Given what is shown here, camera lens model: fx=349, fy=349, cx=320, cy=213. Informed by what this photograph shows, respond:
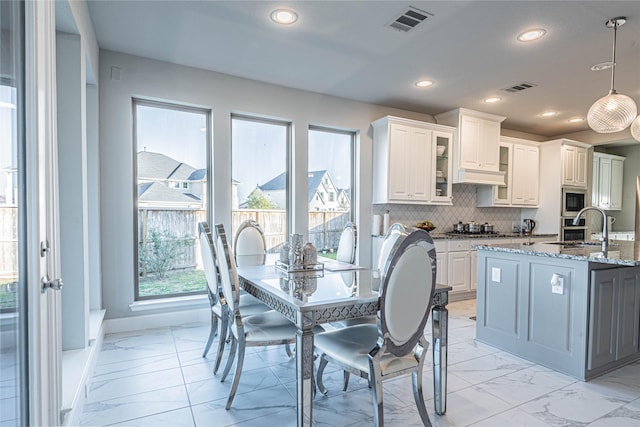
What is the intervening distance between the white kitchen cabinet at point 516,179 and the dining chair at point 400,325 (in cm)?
441

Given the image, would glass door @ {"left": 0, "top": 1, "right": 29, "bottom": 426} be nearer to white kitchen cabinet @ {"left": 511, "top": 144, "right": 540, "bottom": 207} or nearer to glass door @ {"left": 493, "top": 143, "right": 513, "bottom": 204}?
glass door @ {"left": 493, "top": 143, "right": 513, "bottom": 204}

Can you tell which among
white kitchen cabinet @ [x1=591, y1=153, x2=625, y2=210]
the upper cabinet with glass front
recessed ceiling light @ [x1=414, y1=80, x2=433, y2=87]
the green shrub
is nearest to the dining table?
the green shrub

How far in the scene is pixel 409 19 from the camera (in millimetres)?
2691

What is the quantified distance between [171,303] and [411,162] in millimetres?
3378

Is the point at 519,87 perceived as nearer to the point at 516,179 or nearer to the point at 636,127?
the point at 636,127

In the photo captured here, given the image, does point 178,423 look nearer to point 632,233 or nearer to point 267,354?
point 267,354

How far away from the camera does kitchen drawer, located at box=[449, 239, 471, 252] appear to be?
4.75 m

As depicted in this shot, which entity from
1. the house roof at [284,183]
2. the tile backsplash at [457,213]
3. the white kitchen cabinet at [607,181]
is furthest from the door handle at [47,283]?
the white kitchen cabinet at [607,181]

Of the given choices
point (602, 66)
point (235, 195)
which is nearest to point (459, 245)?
point (602, 66)

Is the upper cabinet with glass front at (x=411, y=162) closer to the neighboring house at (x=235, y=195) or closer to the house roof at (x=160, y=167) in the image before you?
the neighboring house at (x=235, y=195)

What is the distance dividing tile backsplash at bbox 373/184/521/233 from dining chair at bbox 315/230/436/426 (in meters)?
3.10

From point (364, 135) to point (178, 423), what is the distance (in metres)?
3.82

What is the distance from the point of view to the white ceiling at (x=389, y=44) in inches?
101

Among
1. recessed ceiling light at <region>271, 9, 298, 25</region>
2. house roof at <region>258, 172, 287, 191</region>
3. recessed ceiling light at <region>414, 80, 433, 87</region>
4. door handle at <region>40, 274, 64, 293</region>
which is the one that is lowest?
door handle at <region>40, 274, 64, 293</region>
